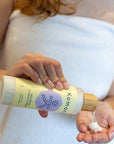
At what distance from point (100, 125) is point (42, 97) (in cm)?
25

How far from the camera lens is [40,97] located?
488 millimetres

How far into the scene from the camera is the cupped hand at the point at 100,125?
1.74 ft

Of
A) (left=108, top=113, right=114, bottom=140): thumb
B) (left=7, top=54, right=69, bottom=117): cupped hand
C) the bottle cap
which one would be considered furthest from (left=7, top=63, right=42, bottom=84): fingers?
(left=108, top=113, right=114, bottom=140): thumb

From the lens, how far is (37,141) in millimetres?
693

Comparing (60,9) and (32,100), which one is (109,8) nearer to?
(60,9)

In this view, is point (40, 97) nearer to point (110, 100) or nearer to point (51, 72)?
point (51, 72)

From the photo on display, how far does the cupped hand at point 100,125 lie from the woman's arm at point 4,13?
0.46 m

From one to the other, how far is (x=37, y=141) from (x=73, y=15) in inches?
19.7

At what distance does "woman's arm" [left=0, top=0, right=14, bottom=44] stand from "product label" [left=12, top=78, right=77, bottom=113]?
15.5 inches

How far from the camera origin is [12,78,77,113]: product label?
47 centimetres

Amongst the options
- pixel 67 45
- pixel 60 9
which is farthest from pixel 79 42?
pixel 60 9

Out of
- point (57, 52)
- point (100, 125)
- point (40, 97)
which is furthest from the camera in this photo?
point (57, 52)

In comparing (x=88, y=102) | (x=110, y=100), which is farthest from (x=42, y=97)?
(x=110, y=100)

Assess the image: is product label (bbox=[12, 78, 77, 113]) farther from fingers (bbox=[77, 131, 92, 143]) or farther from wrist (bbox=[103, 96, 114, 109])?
wrist (bbox=[103, 96, 114, 109])
